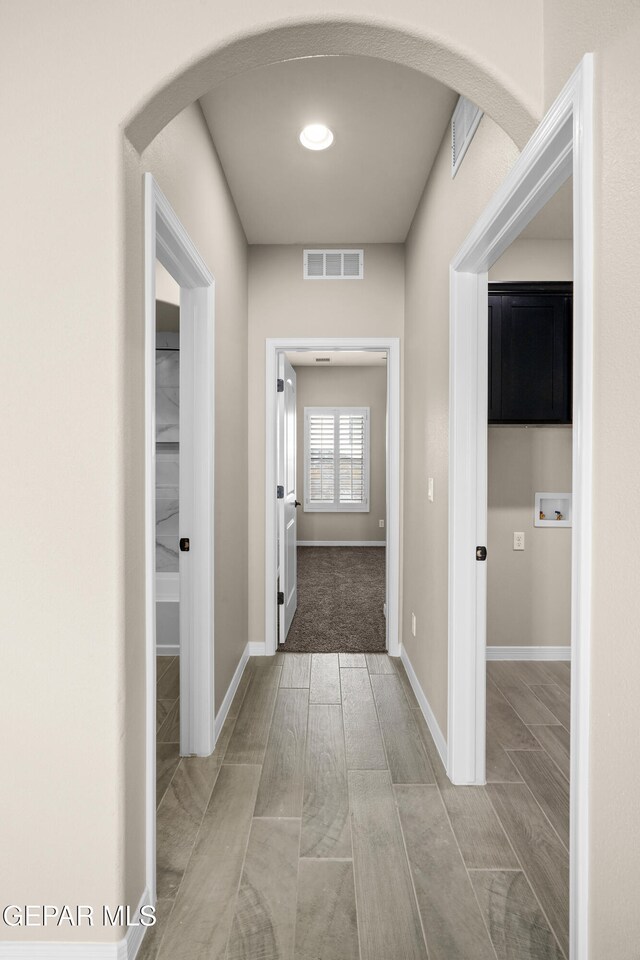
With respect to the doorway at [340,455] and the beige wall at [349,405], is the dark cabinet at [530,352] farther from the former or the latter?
the beige wall at [349,405]

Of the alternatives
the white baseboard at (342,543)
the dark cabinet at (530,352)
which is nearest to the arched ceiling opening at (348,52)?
the dark cabinet at (530,352)

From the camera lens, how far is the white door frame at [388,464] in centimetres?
386

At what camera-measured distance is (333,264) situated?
12.8 feet

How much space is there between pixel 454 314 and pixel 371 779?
1.95 meters

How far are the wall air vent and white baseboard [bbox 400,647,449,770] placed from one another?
2.44 metres

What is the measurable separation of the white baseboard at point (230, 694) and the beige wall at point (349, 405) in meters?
4.96

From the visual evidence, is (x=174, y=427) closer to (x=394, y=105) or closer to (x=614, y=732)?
(x=394, y=105)

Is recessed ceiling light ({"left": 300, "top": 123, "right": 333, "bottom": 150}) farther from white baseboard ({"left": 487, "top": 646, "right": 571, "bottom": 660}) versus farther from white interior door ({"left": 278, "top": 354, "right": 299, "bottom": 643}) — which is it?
white baseboard ({"left": 487, "top": 646, "right": 571, "bottom": 660})

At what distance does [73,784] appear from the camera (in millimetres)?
1483

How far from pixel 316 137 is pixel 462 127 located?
712mm

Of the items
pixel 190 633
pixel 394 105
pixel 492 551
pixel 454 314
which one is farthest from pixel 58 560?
pixel 492 551

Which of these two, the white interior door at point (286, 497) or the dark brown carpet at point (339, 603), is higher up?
the white interior door at point (286, 497)

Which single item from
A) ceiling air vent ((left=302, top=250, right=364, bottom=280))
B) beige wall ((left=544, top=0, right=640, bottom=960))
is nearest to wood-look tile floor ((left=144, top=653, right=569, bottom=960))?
beige wall ((left=544, top=0, right=640, bottom=960))

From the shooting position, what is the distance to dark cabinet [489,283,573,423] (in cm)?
340
